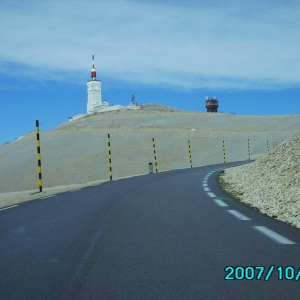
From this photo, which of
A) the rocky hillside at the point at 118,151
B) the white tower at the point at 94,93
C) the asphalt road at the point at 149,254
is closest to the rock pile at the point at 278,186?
the asphalt road at the point at 149,254

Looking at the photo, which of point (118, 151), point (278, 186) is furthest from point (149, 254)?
point (118, 151)

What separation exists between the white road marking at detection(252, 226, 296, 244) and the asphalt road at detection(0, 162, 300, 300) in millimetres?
16

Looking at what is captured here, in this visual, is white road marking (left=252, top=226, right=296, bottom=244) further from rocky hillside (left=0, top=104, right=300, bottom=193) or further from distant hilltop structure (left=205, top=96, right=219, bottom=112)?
distant hilltop structure (left=205, top=96, right=219, bottom=112)

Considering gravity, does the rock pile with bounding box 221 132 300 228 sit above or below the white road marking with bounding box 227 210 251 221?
above

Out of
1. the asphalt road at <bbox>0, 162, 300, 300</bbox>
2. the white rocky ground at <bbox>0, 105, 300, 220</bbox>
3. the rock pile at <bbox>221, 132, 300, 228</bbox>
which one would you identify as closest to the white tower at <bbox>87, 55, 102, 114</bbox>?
the white rocky ground at <bbox>0, 105, 300, 220</bbox>

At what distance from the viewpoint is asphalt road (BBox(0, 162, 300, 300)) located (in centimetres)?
475

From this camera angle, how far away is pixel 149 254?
6.21 m

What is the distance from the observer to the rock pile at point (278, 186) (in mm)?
9617

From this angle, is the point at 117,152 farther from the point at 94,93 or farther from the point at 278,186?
the point at 94,93

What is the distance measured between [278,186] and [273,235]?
5.75 meters

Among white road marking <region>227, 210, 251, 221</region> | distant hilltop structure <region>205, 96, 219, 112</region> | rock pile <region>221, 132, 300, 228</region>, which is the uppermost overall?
distant hilltop structure <region>205, 96, 219, 112</region>

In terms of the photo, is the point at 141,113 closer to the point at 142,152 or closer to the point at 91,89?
the point at 91,89

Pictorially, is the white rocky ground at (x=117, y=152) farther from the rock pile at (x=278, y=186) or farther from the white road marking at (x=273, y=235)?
the white road marking at (x=273, y=235)

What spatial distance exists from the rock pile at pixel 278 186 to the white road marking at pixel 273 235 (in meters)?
0.61
